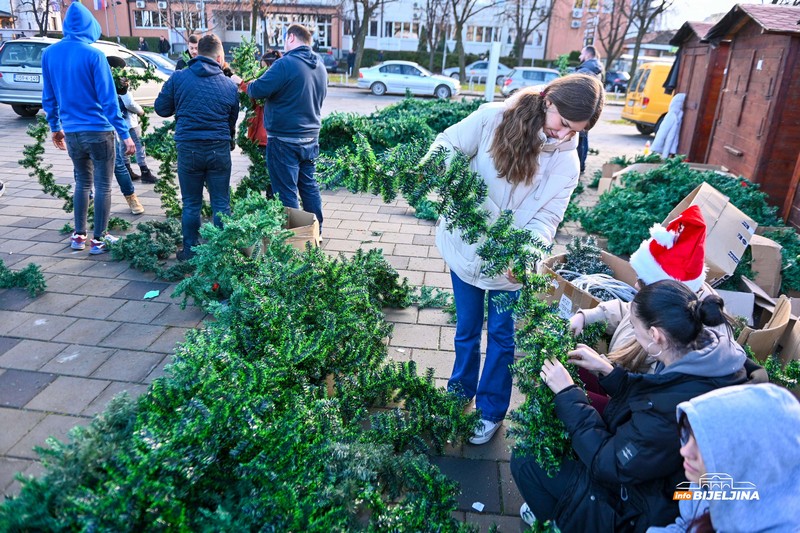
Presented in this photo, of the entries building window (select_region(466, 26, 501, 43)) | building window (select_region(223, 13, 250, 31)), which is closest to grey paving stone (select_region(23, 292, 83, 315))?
building window (select_region(223, 13, 250, 31))

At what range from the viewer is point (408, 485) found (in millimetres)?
2314

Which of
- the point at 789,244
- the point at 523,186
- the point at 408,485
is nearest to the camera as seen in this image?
the point at 408,485

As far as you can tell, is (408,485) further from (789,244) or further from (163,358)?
(789,244)

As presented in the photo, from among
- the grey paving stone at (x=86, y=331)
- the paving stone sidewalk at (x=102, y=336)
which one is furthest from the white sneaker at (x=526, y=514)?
the grey paving stone at (x=86, y=331)

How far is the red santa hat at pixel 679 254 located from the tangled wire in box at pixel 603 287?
78cm

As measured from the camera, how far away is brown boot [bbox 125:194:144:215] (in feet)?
21.3

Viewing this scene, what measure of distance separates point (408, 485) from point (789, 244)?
15.8 feet

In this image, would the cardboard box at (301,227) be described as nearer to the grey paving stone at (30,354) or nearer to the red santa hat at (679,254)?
the grey paving stone at (30,354)

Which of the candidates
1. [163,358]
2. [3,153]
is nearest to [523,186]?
[163,358]

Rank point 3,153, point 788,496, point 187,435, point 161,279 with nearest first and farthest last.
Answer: point 788,496, point 187,435, point 161,279, point 3,153

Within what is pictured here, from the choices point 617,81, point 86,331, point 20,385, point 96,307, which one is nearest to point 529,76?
point 617,81

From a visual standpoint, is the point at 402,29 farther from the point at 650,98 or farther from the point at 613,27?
the point at 650,98

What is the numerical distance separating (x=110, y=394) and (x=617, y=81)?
116 feet

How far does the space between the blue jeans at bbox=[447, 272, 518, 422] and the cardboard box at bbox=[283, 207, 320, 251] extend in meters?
1.90
